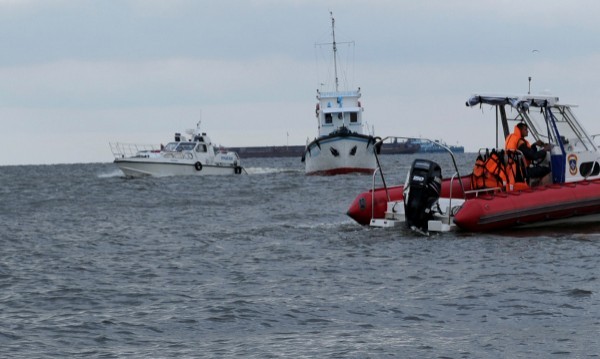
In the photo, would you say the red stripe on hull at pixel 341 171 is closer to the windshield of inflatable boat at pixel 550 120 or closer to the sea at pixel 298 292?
the sea at pixel 298 292

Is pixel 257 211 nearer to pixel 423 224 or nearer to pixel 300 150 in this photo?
pixel 423 224

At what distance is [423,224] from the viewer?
57.7 ft

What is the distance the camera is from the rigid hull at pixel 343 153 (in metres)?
48.5

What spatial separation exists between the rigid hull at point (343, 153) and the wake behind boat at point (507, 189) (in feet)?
93.6

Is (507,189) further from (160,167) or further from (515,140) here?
(160,167)

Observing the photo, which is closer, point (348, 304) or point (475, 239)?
point (348, 304)

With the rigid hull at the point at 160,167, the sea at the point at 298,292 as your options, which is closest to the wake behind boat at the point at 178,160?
the rigid hull at the point at 160,167

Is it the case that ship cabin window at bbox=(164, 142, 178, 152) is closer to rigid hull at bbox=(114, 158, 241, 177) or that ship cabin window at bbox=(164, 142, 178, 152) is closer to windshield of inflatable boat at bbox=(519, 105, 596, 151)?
rigid hull at bbox=(114, 158, 241, 177)

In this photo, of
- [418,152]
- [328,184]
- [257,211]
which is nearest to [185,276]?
[257,211]

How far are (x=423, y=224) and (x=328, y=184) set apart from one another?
75.5 feet

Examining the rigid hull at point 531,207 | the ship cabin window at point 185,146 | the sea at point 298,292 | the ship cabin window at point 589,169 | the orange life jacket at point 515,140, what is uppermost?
the ship cabin window at point 185,146

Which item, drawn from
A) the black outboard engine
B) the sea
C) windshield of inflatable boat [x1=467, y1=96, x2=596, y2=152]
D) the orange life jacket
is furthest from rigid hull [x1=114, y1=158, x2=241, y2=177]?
the black outboard engine

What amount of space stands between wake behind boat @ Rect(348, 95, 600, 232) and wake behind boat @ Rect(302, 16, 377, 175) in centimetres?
2781

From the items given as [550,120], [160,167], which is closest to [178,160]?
[160,167]
